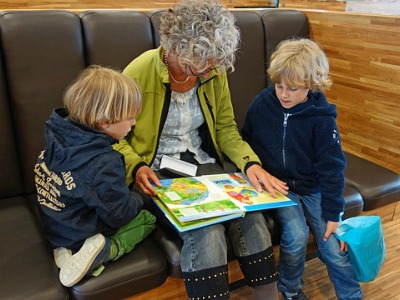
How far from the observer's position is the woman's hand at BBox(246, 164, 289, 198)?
4.63 ft

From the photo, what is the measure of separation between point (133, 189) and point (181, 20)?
61 centimetres

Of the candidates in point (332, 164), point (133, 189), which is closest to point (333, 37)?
point (332, 164)

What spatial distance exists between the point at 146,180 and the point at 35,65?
0.64 metres

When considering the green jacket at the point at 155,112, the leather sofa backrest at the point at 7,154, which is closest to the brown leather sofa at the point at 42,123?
the leather sofa backrest at the point at 7,154

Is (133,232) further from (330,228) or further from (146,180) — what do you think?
(330,228)

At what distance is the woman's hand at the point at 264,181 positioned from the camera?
141cm

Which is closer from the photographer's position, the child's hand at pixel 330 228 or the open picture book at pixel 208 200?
the open picture book at pixel 208 200

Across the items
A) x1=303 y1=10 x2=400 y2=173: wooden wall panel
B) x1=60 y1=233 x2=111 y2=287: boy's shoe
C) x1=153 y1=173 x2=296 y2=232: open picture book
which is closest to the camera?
x1=60 y1=233 x2=111 y2=287: boy's shoe

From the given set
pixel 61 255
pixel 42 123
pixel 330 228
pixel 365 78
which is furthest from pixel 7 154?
pixel 365 78

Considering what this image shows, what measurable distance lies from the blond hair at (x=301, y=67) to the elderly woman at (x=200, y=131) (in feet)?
0.58

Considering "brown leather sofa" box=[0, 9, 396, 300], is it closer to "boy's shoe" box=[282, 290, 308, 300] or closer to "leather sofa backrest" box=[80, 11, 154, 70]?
"leather sofa backrest" box=[80, 11, 154, 70]

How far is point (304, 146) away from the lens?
1517mm

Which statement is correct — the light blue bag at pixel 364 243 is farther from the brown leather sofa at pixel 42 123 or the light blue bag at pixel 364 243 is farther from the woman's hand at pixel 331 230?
the brown leather sofa at pixel 42 123

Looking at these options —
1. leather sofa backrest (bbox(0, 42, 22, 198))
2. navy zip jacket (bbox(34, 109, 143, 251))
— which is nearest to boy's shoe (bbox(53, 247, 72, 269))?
navy zip jacket (bbox(34, 109, 143, 251))
